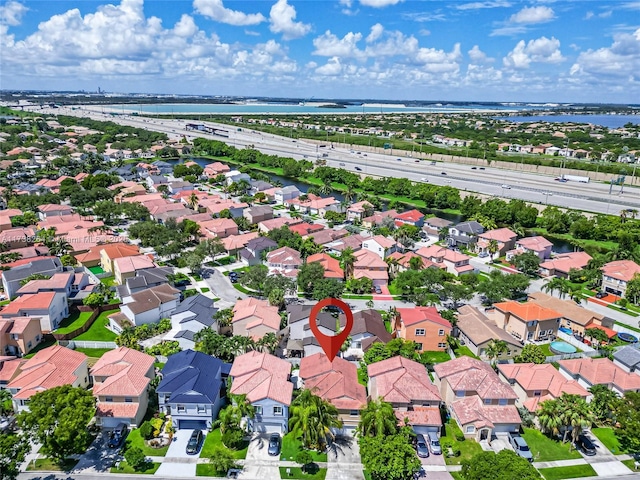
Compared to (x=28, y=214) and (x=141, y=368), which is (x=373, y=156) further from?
(x=141, y=368)

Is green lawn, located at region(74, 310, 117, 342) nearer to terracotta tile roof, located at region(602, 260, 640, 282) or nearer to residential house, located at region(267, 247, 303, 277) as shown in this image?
residential house, located at region(267, 247, 303, 277)

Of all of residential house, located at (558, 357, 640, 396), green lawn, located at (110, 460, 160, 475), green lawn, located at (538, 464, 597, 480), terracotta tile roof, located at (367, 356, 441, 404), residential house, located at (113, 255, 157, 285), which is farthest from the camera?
residential house, located at (113, 255, 157, 285)

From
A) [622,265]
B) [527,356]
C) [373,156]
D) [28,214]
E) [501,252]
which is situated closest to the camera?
[527,356]

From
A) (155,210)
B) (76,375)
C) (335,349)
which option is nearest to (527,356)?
(335,349)

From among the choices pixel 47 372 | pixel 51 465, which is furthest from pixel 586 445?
pixel 47 372

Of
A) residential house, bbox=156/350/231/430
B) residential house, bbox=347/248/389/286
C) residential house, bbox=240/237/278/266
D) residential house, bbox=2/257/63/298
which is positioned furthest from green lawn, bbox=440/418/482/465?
residential house, bbox=2/257/63/298

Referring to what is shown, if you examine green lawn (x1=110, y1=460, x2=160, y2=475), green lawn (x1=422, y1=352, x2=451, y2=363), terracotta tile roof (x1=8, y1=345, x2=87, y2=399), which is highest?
terracotta tile roof (x1=8, y1=345, x2=87, y2=399)

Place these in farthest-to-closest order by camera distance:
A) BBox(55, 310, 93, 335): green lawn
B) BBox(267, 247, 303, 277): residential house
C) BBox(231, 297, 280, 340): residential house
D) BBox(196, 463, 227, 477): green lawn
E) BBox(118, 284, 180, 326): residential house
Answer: BBox(267, 247, 303, 277): residential house, BBox(118, 284, 180, 326): residential house, BBox(55, 310, 93, 335): green lawn, BBox(231, 297, 280, 340): residential house, BBox(196, 463, 227, 477): green lawn
